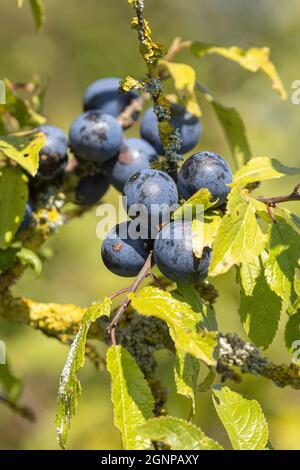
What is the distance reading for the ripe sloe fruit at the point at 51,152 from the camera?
1700mm

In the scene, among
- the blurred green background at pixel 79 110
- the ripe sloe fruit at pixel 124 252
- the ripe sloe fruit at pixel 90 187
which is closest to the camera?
the ripe sloe fruit at pixel 124 252

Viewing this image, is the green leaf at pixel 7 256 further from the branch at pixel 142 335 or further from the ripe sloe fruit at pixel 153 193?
the ripe sloe fruit at pixel 153 193

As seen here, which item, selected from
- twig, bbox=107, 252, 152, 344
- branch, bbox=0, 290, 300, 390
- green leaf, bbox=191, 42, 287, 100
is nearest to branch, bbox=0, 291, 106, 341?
branch, bbox=0, 290, 300, 390

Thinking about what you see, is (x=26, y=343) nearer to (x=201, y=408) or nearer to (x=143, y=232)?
(x=201, y=408)

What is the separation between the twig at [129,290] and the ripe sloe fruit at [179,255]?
0.11 feet

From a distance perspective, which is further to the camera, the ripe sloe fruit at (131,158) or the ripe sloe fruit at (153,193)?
the ripe sloe fruit at (131,158)

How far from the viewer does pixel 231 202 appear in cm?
114

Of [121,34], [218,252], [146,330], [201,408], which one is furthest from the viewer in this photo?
[121,34]

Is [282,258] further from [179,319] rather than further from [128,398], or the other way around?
[128,398]

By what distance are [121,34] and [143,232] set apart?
315 centimetres

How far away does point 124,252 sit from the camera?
1.27 meters

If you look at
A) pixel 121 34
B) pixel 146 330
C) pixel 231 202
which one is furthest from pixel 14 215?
pixel 121 34

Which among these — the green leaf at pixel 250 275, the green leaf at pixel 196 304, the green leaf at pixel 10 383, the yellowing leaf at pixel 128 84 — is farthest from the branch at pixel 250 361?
the green leaf at pixel 10 383

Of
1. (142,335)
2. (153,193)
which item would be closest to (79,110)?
(142,335)
